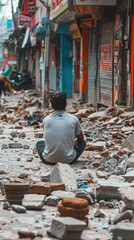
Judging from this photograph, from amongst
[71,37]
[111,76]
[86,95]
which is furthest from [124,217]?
[71,37]

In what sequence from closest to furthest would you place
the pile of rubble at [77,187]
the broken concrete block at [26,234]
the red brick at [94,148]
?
the broken concrete block at [26,234]
the pile of rubble at [77,187]
the red brick at [94,148]

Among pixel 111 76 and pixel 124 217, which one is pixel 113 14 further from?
pixel 124 217

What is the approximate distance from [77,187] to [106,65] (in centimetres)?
1230

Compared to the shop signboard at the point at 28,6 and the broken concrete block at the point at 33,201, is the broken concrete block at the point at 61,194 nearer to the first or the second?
the broken concrete block at the point at 33,201

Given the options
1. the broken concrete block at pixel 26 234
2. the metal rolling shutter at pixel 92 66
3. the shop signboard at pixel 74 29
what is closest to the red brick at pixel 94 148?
the broken concrete block at pixel 26 234

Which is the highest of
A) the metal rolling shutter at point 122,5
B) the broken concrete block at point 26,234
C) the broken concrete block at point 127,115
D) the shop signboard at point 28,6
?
the shop signboard at point 28,6

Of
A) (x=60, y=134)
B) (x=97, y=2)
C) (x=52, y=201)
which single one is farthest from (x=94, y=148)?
(x=97, y=2)

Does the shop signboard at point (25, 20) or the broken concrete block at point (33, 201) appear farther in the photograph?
the shop signboard at point (25, 20)

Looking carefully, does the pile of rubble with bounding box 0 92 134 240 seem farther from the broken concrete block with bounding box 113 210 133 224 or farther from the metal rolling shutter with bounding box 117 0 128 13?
the metal rolling shutter with bounding box 117 0 128 13

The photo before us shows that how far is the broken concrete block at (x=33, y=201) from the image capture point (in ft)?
18.4

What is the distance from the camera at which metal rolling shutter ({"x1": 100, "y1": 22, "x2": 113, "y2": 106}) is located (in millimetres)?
18109

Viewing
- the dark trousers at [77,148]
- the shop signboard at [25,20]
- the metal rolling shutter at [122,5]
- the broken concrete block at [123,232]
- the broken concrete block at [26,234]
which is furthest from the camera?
the shop signboard at [25,20]

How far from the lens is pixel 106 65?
18.7 m

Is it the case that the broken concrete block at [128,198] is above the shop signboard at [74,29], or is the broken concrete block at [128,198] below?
below
